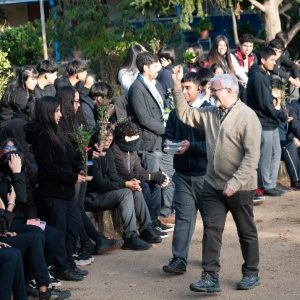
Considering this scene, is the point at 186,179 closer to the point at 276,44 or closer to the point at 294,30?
the point at 276,44

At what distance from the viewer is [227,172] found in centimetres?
779

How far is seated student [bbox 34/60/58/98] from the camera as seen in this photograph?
35.2ft

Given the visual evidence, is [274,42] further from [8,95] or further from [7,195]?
[7,195]

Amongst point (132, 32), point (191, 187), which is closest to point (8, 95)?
point (191, 187)

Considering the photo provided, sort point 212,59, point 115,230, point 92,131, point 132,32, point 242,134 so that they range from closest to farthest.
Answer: point 242,134 → point 92,131 → point 115,230 → point 212,59 → point 132,32

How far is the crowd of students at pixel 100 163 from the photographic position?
314 inches

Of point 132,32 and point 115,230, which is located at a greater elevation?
point 132,32

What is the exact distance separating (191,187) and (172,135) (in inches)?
22.4

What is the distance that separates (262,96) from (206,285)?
4.80 m

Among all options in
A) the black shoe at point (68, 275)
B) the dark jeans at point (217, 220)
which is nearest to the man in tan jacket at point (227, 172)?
the dark jeans at point (217, 220)

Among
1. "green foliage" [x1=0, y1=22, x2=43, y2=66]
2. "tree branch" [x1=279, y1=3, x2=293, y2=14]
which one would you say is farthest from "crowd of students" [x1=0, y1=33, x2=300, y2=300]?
"green foliage" [x1=0, y1=22, x2=43, y2=66]

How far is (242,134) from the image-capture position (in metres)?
7.72

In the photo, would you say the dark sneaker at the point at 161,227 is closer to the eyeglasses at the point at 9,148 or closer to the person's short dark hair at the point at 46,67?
the person's short dark hair at the point at 46,67

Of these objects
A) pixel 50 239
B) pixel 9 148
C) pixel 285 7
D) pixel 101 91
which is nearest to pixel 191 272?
pixel 50 239
